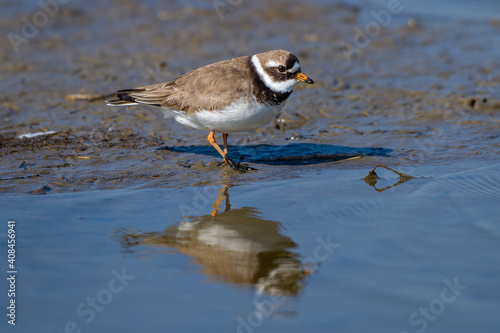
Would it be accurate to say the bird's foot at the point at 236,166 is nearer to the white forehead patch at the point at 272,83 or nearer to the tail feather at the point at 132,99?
the white forehead patch at the point at 272,83

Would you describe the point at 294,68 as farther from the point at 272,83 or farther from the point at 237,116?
the point at 237,116

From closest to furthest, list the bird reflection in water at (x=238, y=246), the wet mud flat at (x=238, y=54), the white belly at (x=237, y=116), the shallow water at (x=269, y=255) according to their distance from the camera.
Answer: the shallow water at (x=269, y=255)
the bird reflection in water at (x=238, y=246)
the white belly at (x=237, y=116)
the wet mud flat at (x=238, y=54)

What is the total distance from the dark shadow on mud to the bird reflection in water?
164 centimetres

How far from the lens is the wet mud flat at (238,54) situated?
8.07m

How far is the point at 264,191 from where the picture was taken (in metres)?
7.16

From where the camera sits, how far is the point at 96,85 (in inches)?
440

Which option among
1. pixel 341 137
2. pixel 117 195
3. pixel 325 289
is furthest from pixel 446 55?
pixel 325 289

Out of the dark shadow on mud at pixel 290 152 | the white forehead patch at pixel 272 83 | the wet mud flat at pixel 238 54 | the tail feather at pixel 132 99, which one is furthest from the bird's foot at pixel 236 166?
the tail feather at pixel 132 99

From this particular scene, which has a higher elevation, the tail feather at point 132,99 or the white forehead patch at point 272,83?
the white forehead patch at point 272,83

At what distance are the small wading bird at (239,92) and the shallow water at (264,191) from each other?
614mm

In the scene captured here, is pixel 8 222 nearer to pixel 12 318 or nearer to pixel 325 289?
pixel 12 318

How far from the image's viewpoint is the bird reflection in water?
516cm

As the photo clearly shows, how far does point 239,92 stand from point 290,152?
1.28m

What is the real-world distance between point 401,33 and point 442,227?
8.98m
